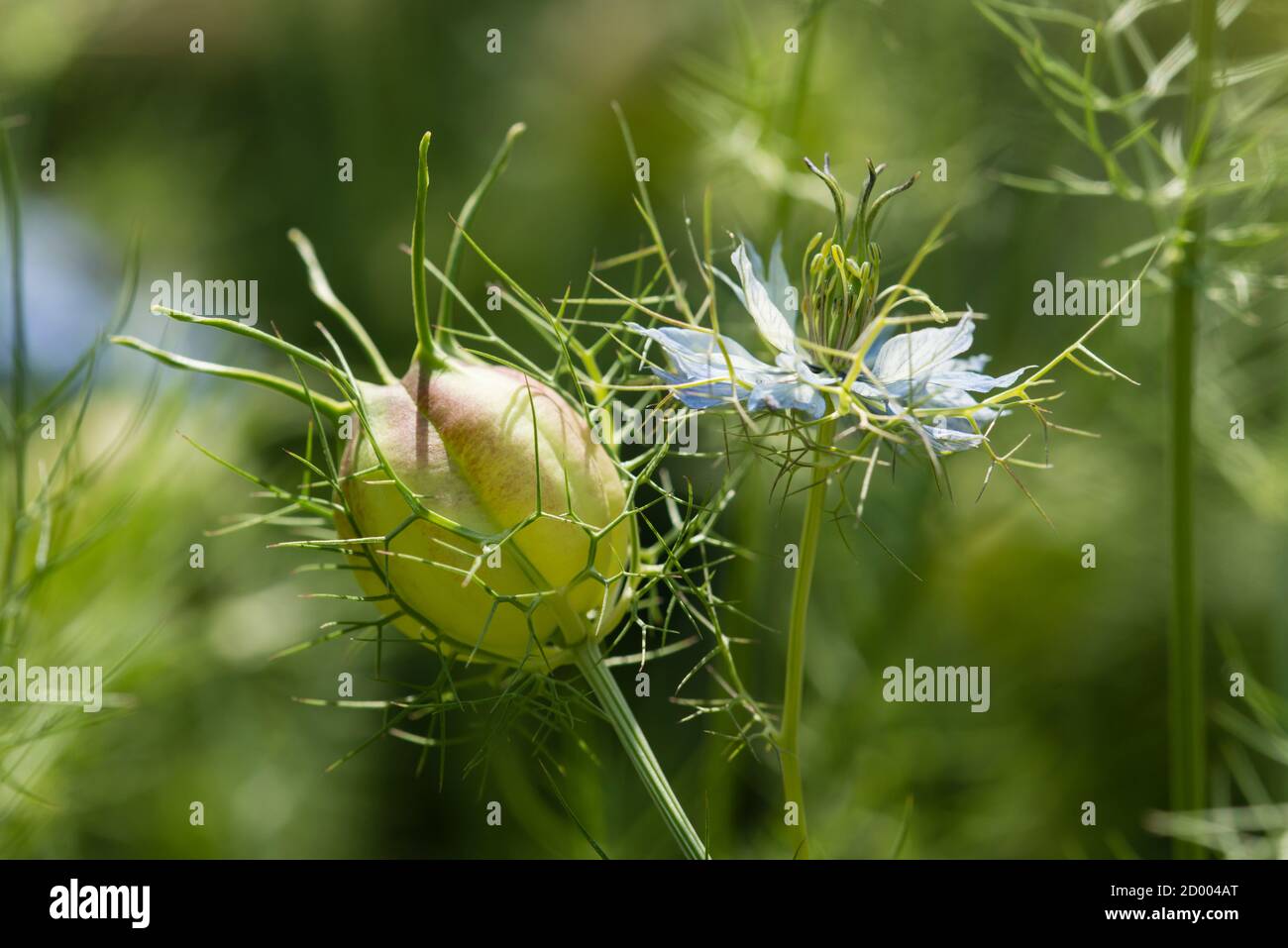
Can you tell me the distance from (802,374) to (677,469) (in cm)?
61

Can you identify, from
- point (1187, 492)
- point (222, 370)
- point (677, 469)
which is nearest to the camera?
point (222, 370)

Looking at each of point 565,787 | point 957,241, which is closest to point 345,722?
point 565,787

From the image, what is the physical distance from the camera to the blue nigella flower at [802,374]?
0.35m

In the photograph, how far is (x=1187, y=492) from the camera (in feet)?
1.67

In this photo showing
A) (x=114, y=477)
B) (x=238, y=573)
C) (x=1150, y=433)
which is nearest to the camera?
(x=114, y=477)

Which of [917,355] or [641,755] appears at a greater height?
[917,355]

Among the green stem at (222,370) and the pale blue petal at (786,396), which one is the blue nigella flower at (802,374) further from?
the green stem at (222,370)

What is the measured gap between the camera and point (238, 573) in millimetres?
1117

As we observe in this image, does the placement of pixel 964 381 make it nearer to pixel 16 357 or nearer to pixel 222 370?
pixel 222 370

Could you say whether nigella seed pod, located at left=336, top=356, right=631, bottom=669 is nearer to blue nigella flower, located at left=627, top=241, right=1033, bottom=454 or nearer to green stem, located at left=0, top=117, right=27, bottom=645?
blue nigella flower, located at left=627, top=241, right=1033, bottom=454

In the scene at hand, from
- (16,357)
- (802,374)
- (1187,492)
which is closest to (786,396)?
(802,374)

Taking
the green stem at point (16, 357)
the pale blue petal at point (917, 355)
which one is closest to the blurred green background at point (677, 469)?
the green stem at point (16, 357)
